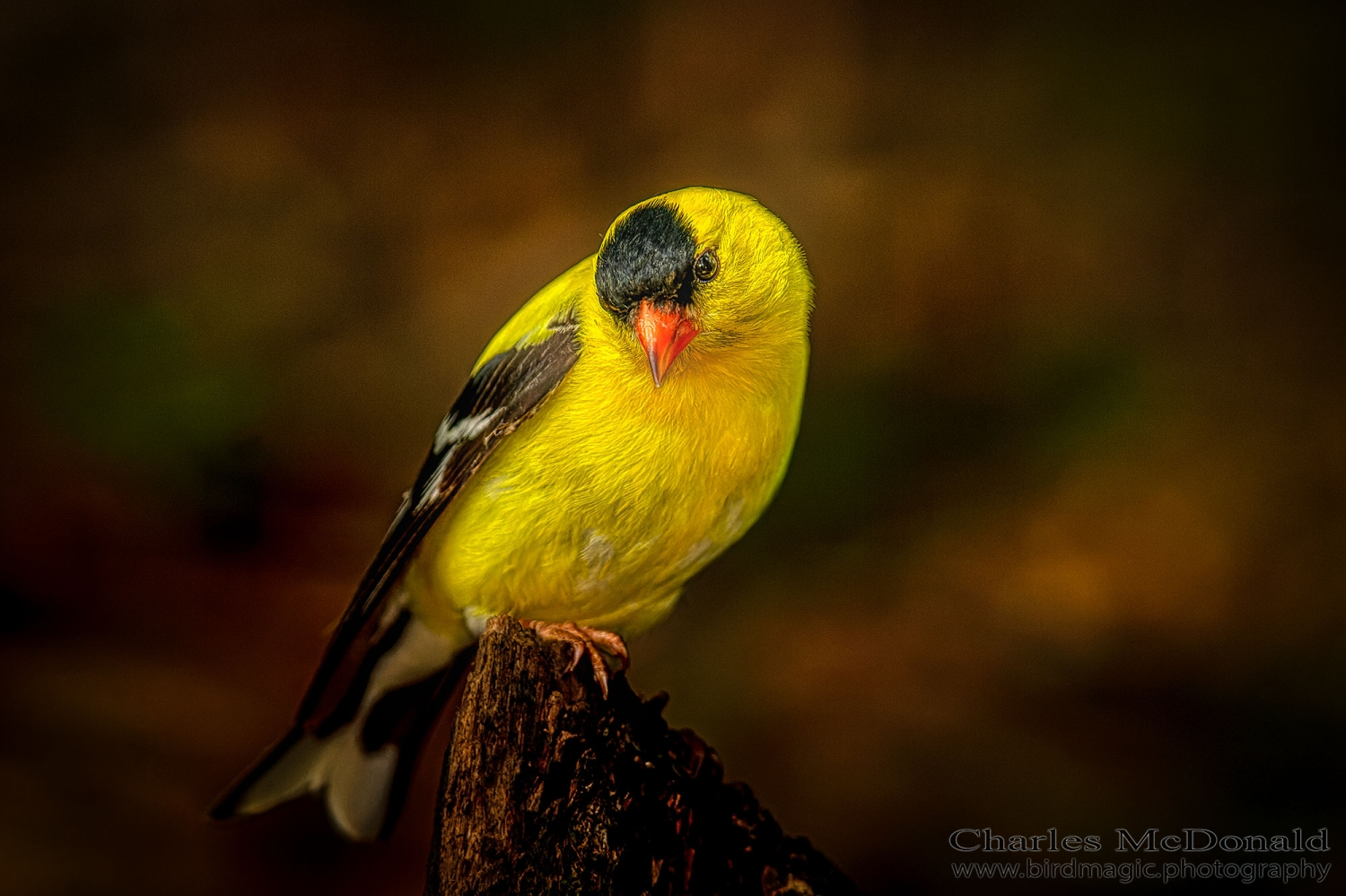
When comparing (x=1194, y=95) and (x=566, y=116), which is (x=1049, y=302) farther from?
(x=566, y=116)

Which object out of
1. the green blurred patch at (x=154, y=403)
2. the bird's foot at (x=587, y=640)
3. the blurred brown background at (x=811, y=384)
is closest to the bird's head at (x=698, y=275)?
the bird's foot at (x=587, y=640)

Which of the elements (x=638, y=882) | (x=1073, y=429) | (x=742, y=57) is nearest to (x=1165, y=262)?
(x=1073, y=429)

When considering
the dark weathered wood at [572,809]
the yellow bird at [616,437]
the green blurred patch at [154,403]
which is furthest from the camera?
the green blurred patch at [154,403]

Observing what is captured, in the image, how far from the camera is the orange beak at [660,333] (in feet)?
3.49

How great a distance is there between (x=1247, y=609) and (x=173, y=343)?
2040 mm

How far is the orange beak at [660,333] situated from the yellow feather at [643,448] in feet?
0.11

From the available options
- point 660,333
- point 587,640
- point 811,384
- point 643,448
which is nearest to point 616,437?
point 643,448

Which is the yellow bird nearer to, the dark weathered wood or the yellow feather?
the yellow feather

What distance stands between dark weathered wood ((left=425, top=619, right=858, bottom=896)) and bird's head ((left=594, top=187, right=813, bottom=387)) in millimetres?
375

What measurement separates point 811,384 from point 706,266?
76 centimetres

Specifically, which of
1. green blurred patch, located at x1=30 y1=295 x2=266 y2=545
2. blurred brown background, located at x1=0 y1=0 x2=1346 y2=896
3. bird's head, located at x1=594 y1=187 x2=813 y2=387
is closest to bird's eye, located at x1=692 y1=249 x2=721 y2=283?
bird's head, located at x1=594 y1=187 x2=813 y2=387

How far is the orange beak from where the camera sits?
1.06 metres

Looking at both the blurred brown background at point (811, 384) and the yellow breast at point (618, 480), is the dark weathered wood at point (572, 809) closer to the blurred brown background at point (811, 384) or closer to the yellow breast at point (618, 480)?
the yellow breast at point (618, 480)

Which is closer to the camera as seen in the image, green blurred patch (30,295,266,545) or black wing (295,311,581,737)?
black wing (295,311,581,737)
